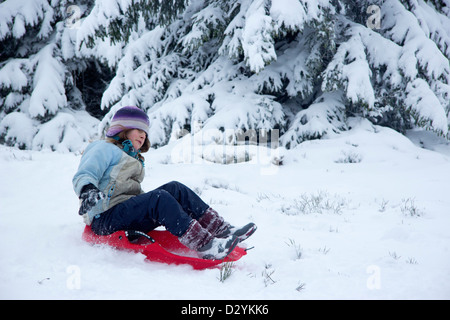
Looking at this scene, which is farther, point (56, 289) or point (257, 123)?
point (257, 123)

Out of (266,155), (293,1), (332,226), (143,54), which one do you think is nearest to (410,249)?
(332,226)

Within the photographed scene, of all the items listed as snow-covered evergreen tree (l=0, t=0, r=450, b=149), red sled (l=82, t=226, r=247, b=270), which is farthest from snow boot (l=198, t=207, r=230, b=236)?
snow-covered evergreen tree (l=0, t=0, r=450, b=149)

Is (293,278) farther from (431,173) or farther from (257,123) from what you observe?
(257,123)

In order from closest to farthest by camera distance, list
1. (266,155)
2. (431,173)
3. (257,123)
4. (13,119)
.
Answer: (431,173)
(266,155)
(257,123)
(13,119)

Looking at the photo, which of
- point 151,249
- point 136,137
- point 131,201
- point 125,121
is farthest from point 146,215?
point 125,121

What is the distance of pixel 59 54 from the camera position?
35.7ft

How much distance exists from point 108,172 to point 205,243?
3.25 feet

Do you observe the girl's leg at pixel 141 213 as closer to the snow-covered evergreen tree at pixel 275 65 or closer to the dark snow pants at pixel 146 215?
the dark snow pants at pixel 146 215

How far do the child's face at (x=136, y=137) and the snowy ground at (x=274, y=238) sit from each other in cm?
94

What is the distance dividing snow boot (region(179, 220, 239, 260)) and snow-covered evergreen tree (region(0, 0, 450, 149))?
14.0 feet

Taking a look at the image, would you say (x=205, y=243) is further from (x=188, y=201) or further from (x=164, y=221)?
(x=188, y=201)

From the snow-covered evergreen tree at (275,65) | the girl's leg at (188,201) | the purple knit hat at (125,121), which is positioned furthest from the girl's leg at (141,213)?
the snow-covered evergreen tree at (275,65)

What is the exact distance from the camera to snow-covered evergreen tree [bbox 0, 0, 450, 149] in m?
6.17
